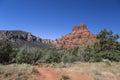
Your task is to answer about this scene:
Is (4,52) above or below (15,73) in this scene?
above

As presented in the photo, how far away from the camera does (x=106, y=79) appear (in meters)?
12.9

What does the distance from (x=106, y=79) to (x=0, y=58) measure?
3034cm

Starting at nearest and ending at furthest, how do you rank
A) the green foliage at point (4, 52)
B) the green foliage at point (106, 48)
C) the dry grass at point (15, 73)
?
1. the dry grass at point (15, 73)
2. the green foliage at point (106, 48)
3. the green foliage at point (4, 52)

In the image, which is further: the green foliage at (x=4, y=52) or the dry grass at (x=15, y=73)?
the green foliage at (x=4, y=52)

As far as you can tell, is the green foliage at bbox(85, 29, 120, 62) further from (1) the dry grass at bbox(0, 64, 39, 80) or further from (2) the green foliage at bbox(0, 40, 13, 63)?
(1) the dry grass at bbox(0, 64, 39, 80)

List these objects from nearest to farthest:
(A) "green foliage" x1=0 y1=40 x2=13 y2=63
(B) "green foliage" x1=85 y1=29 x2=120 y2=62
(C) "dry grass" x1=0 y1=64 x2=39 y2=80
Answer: (C) "dry grass" x1=0 y1=64 x2=39 y2=80, (B) "green foliage" x1=85 y1=29 x2=120 y2=62, (A) "green foliage" x1=0 y1=40 x2=13 y2=63

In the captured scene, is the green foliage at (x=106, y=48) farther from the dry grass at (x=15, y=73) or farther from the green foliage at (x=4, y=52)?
the dry grass at (x=15, y=73)

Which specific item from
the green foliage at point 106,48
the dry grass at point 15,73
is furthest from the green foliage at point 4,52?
the dry grass at point 15,73

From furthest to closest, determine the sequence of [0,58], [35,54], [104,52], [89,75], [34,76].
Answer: [35,54], [0,58], [104,52], [89,75], [34,76]

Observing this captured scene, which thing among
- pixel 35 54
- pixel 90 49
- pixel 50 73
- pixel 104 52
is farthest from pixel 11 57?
pixel 50 73

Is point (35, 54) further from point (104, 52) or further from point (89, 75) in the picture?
point (89, 75)

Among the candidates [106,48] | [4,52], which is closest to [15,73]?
[106,48]

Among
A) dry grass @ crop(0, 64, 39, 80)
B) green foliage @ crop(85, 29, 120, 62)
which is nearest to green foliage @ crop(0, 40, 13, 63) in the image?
green foliage @ crop(85, 29, 120, 62)

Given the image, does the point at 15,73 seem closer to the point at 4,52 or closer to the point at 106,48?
the point at 106,48
